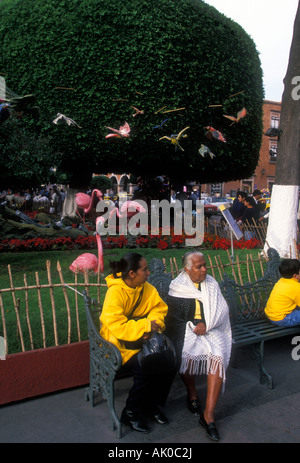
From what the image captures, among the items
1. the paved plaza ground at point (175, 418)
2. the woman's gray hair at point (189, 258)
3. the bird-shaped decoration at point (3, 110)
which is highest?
the bird-shaped decoration at point (3, 110)

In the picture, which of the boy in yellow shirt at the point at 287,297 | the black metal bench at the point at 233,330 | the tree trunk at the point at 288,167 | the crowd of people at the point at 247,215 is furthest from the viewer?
the crowd of people at the point at 247,215

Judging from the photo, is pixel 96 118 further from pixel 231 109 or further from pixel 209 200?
pixel 209 200

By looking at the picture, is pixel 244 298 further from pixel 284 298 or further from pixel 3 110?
pixel 3 110

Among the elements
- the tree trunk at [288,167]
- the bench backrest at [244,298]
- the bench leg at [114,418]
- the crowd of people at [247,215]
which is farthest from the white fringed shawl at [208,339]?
the crowd of people at [247,215]

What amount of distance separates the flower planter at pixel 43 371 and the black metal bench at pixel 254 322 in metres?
1.43

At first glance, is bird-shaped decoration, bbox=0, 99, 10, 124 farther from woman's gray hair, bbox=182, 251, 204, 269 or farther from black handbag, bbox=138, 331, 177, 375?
black handbag, bbox=138, 331, 177, 375

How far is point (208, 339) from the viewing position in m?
3.48

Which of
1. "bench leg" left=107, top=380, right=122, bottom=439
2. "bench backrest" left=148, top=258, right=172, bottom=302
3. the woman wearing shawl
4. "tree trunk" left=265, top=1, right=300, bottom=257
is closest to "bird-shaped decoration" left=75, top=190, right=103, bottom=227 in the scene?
"bench backrest" left=148, top=258, right=172, bottom=302

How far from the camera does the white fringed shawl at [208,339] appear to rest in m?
3.41

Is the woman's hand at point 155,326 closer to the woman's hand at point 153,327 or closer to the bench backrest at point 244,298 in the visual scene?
the woman's hand at point 153,327

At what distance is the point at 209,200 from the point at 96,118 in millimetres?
17850

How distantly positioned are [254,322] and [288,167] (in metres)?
4.55

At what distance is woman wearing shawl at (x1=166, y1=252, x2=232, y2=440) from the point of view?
340 cm

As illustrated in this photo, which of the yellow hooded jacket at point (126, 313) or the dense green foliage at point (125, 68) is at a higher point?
the dense green foliage at point (125, 68)
